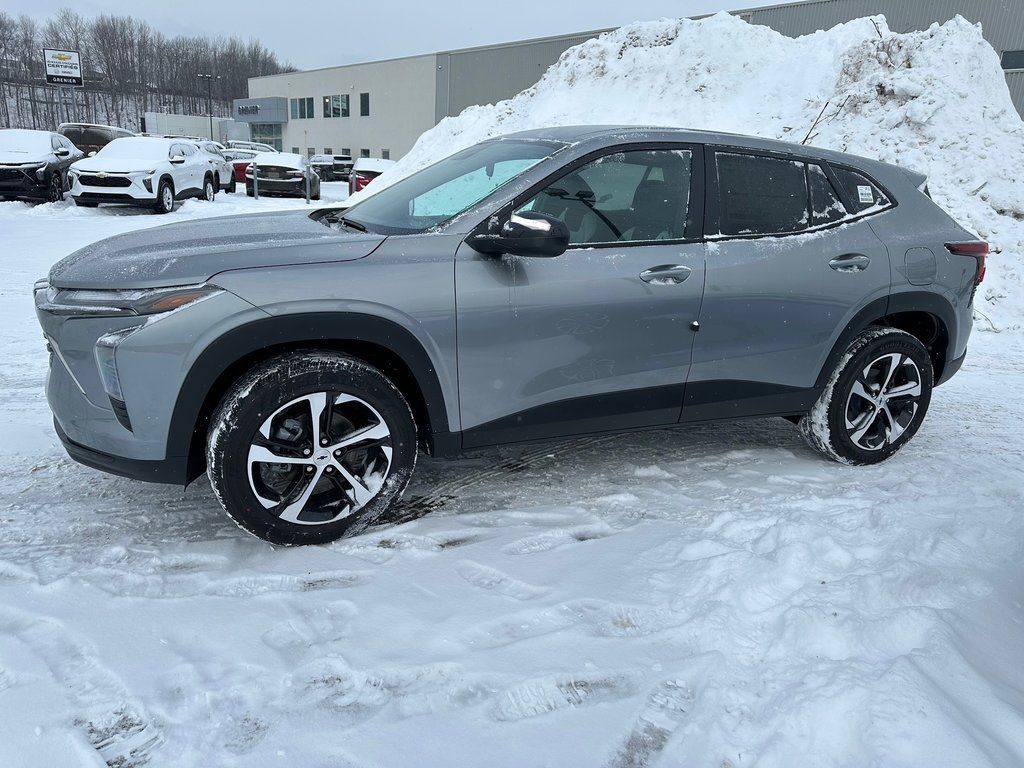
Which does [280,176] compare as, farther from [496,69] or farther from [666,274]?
[666,274]

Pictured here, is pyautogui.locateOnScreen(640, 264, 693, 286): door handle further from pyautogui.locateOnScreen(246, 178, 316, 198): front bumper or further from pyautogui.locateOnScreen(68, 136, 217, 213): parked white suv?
pyautogui.locateOnScreen(246, 178, 316, 198): front bumper

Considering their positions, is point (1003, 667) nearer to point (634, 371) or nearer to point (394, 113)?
point (634, 371)

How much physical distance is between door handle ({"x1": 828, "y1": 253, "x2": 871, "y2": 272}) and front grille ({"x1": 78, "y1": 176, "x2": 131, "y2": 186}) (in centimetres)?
1481

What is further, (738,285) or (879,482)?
(879,482)

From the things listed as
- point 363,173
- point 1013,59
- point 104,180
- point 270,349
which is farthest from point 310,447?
point 1013,59

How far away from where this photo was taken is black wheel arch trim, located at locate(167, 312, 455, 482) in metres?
2.83

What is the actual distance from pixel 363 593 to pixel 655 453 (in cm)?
208

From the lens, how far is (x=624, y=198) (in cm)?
355

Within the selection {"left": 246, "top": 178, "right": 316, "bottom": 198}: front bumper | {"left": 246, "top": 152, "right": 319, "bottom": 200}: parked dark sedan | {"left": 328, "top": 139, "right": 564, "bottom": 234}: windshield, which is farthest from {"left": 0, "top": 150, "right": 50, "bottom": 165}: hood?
{"left": 328, "top": 139, "right": 564, "bottom": 234}: windshield

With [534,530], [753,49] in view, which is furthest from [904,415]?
[753,49]

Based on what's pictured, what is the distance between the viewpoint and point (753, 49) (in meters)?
14.1

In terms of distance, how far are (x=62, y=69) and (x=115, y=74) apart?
53.6 metres

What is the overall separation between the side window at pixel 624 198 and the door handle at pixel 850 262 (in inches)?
35.2

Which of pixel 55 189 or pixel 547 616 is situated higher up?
pixel 55 189
